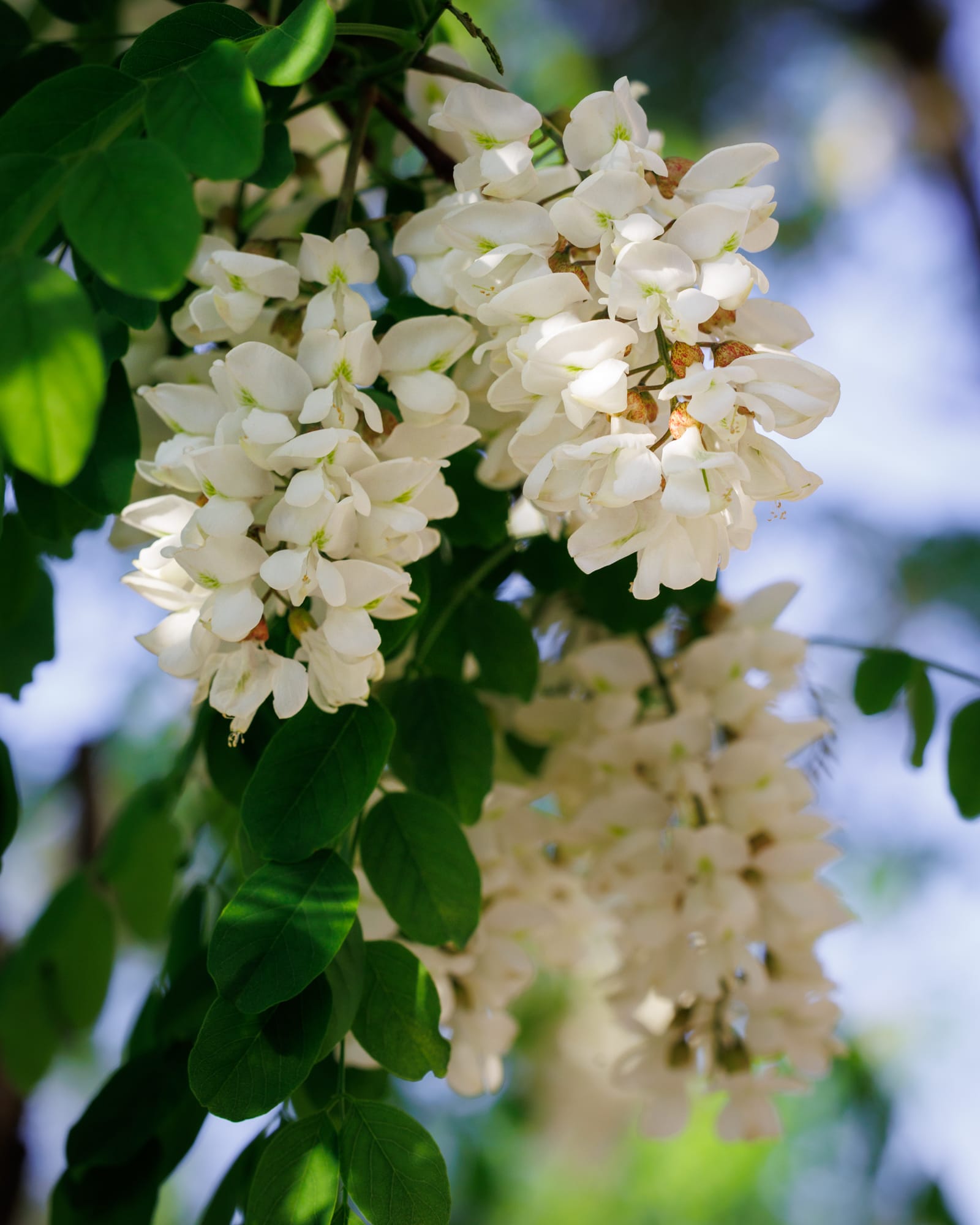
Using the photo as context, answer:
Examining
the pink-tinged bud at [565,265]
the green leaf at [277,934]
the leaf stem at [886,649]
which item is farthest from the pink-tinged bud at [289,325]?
the leaf stem at [886,649]

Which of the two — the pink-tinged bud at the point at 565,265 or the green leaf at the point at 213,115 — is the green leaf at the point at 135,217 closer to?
the green leaf at the point at 213,115

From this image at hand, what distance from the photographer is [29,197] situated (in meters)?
0.35

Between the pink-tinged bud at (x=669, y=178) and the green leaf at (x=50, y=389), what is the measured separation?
A: 0.21 meters

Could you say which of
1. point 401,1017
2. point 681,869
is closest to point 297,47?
point 401,1017

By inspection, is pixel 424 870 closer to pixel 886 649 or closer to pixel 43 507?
pixel 43 507

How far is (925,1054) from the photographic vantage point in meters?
2.36

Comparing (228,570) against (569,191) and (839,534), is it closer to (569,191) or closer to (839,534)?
(569,191)

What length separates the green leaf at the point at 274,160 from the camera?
1.50ft

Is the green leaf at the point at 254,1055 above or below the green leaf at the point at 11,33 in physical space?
below

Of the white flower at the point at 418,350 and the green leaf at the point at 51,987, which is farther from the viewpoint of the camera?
the green leaf at the point at 51,987

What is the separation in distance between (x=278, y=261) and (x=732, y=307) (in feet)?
0.55

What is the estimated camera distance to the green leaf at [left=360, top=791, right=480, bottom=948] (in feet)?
1.56

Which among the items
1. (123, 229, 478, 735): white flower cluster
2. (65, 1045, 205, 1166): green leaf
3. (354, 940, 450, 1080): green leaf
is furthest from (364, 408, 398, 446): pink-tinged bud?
(65, 1045, 205, 1166): green leaf

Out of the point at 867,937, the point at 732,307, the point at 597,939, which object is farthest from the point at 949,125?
the point at 732,307
